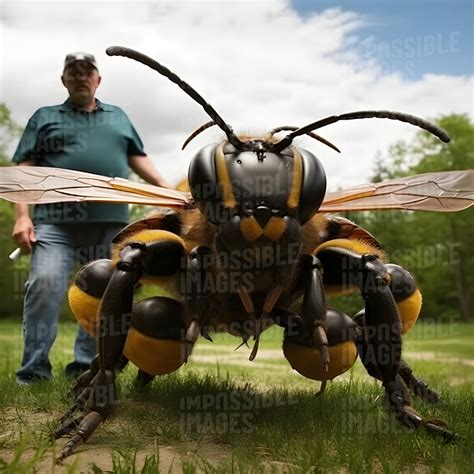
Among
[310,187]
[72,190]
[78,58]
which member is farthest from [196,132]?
[78,58]

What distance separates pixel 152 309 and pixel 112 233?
2.77 metres

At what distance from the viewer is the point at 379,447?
326 cm

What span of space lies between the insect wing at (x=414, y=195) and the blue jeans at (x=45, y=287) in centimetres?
280

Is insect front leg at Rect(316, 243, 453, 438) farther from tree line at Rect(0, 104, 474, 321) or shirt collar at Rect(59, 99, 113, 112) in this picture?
tree line at Rect(0, 104, 474, 321)

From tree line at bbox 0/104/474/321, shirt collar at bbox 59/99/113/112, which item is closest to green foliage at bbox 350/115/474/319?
tree line at bbox 0/104/474/321

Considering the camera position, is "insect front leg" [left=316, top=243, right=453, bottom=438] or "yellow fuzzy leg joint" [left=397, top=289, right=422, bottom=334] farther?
"yellow fuzzy leg joint" [left=397, top=289, right=422, bottom=334]

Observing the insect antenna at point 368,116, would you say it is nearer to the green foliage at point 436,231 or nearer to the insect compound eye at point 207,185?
the insect compound eye at point 207,185

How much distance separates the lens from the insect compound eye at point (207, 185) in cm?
326

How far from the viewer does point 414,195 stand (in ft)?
13.5

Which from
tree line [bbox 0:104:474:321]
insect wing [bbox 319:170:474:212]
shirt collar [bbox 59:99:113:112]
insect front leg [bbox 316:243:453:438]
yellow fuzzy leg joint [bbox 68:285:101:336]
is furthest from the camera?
tree line [bbox 0:104:474:321]

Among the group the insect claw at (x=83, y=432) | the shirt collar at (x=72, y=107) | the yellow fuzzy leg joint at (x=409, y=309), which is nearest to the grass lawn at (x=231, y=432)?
the insect claw at (x=83, y=432)

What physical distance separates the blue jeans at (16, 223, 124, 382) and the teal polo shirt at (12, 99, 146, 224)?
0.44 feet

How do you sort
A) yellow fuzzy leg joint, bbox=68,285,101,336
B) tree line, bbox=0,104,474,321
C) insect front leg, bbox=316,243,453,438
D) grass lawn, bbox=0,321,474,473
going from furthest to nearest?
tree line, bbox=0,104,474,321 < yellow fuzzy leg joint, bbox=68,285,101,336 < insect front leg, bbox=316,243,453,438 < grass lawn, bbox=0,321,474,473

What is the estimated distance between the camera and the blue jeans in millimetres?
5855
